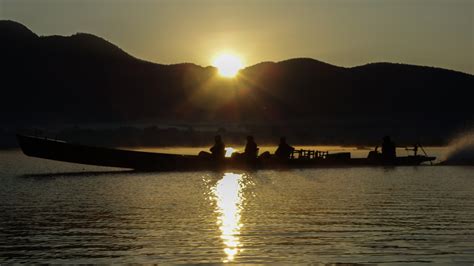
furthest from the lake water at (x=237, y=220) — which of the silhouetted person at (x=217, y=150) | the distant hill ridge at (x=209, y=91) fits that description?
the distant hill ridge at (x=209, y=91)

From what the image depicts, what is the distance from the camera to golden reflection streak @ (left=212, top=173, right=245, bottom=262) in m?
18.7

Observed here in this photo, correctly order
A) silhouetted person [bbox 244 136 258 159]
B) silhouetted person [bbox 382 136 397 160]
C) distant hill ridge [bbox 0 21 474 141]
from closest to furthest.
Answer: silhouetted person [bbox 244 136 258 159], silhouetted person [bbox 382 136 397 160], distant hill ridge [bbox 0 21 474 141]

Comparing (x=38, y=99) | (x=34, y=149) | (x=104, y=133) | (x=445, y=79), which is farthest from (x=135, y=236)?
(x=445, y=79)

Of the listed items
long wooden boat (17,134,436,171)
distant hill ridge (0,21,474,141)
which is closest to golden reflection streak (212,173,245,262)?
long wooden boat (17,134,436,171)

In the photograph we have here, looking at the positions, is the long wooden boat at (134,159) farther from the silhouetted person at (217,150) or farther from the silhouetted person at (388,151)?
the silhouetted person at (388,151)

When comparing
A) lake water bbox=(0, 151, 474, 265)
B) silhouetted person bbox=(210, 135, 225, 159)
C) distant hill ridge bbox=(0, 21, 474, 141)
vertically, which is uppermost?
distant hill ridge bbox=(0, 21, 474, 141)

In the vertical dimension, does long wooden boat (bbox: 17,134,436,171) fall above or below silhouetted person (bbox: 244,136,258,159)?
below

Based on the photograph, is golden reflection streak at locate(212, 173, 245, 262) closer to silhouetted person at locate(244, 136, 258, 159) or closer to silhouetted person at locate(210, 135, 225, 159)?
silhouetted person at locate(210, 135, 225, 159)

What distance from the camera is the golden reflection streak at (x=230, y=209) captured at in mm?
18703

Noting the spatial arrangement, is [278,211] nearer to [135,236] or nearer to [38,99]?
[135,236]

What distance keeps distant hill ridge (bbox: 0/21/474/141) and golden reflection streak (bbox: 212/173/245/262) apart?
10503 cm

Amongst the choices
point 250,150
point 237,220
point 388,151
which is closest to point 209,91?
point 388,151

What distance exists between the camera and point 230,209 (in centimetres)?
2625

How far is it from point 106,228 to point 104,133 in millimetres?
104422
